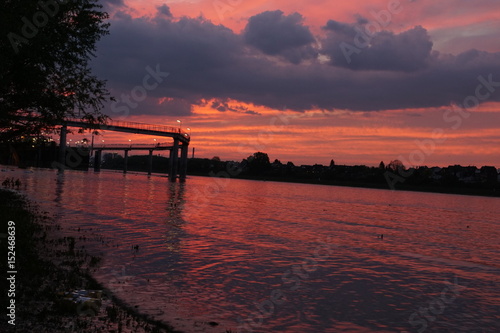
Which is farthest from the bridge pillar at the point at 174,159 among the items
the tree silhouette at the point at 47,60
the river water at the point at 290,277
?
the tree silhouette at the point at 47,60

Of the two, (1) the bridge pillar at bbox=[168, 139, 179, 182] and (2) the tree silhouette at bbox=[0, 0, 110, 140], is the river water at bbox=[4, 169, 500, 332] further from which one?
(1) the bridge pillar at bbox=[168, 139, 179, 182]

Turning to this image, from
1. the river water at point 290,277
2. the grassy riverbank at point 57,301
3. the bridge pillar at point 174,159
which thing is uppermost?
the bridge pillar at point 174,159

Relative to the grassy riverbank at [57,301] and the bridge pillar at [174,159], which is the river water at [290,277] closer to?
the grassy riverbank at [57,301]

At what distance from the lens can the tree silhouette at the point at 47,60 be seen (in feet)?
62.8

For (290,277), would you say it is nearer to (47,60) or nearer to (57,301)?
(57,301)

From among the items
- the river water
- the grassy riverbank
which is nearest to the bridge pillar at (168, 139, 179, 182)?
the river water

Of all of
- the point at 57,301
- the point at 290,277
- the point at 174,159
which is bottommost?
the point at 290,277

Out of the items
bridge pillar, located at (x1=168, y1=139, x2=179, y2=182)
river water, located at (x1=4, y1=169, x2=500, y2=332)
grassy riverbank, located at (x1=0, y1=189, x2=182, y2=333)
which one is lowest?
river water, located at (x1=4, y1=169, x2=500, y2=332)

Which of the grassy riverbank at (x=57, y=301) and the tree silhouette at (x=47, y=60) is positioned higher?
the tree silhouette at (x=47, y=60)

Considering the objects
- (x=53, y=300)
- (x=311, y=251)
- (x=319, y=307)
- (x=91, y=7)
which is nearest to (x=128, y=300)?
(x=53, y=300)

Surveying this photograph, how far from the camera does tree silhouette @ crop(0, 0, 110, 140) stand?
19141mm

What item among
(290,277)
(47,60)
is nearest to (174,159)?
(47,60)

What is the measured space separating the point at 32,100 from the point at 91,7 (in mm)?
6251

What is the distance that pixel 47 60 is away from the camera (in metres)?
22.1
